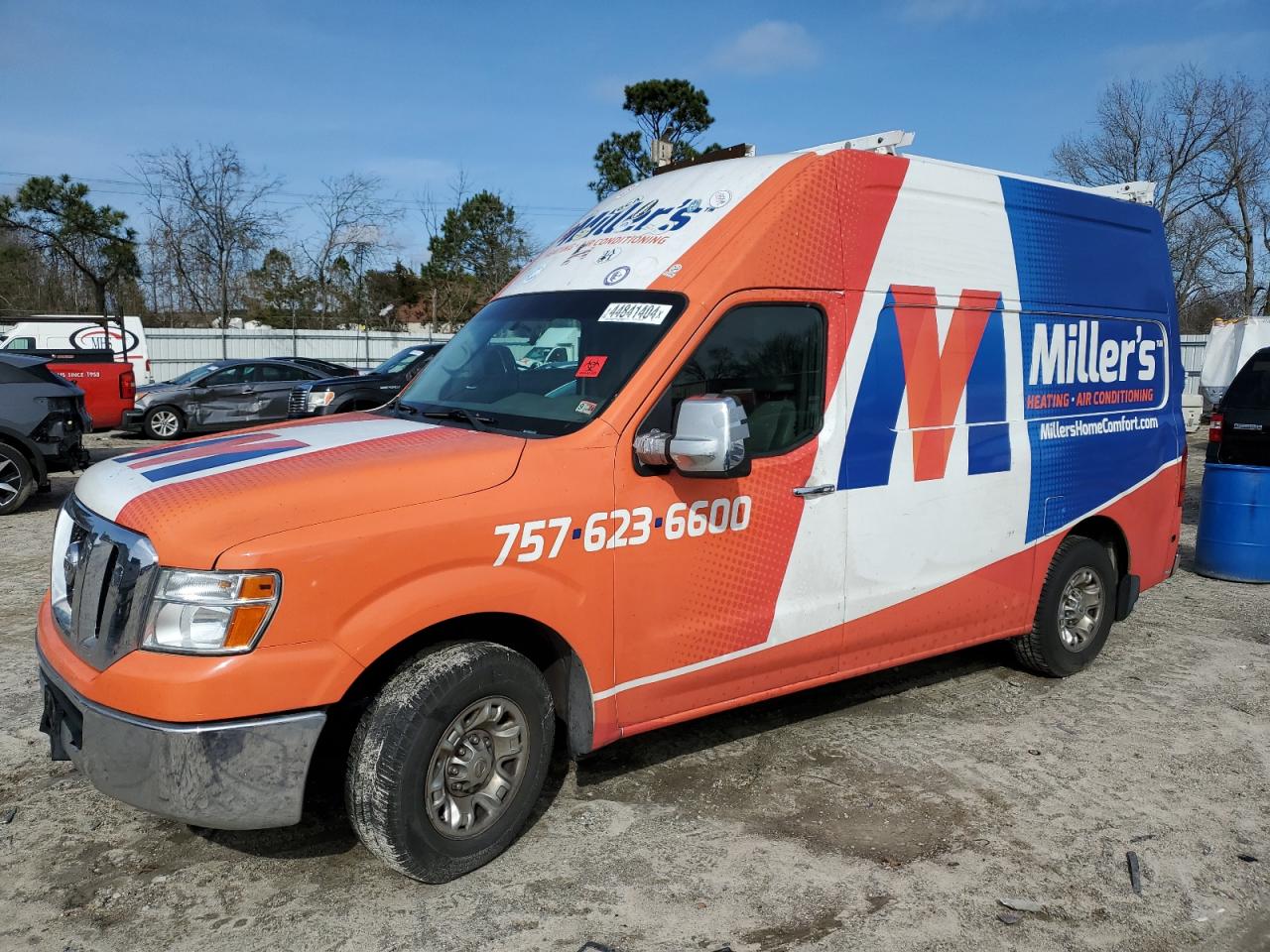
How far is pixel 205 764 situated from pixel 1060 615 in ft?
14.9

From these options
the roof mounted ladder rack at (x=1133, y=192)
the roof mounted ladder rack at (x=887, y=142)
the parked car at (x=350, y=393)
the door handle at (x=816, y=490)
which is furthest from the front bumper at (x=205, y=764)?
the parked car at (x=350, y=393)

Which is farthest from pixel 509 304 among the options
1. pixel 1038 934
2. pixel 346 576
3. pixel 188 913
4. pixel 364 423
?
pixel 1038 934

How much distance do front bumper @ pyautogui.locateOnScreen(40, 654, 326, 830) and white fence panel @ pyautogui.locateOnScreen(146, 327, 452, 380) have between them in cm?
2644

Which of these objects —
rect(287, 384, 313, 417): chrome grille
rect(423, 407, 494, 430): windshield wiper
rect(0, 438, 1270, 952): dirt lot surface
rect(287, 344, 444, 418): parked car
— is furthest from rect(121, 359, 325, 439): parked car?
rect(423, 407, 494, 430): windshield wiper

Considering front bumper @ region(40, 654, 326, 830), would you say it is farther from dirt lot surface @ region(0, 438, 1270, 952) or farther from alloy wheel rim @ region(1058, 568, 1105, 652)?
alloy wheel rim @ region(1058, 568, 1105, 652)

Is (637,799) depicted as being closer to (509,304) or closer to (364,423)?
(364,423)

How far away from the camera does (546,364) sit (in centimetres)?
414

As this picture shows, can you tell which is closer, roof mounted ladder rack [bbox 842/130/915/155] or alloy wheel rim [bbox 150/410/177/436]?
roof mounted ladder rack [bbox 842/130/915/155]

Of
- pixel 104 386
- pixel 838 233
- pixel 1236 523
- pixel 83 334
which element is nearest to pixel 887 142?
pixel 838 233

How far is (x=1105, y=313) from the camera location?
5777 mm

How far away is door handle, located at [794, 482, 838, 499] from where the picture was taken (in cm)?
421

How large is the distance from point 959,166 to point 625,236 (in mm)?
1772

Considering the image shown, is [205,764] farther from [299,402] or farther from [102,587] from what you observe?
[299,402]

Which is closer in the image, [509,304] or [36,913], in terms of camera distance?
[36,913]
